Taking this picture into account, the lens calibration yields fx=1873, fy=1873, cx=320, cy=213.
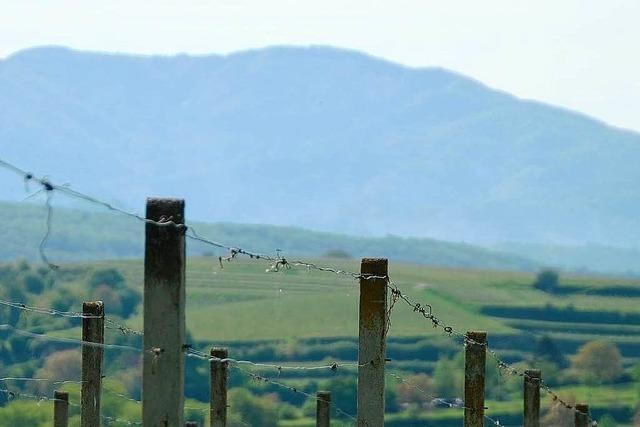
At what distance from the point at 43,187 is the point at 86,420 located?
890 centimetres

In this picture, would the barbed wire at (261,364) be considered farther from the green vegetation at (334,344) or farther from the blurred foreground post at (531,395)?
the green vegetation at (334,344)

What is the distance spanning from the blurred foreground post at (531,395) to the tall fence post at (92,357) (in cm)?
604

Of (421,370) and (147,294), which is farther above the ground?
(147,294)

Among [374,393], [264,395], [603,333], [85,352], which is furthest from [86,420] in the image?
[603,333]

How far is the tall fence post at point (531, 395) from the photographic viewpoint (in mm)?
21703

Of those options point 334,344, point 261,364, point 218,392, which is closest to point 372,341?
point 261,364

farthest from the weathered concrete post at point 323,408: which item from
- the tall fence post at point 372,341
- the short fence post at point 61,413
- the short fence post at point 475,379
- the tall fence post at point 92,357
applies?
the tall fence post at point 372,341

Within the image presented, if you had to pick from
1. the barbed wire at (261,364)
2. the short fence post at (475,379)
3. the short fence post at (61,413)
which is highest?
the barbed wire at (261,364)

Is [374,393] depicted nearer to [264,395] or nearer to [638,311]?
[264,395]

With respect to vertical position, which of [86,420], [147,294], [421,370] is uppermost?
[147,294]

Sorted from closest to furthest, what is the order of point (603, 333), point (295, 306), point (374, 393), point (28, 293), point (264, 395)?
point (374, 393) → point (264, 395) → point (28, 293) → point (603, 333) → point (295, 306)

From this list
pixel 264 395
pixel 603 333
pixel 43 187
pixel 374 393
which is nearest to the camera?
pixel 43 187

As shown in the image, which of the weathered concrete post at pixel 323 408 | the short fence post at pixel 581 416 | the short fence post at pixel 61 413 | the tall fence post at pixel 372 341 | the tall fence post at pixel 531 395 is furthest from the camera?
the short fence post at pixel 581 416

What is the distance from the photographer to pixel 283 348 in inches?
6713
